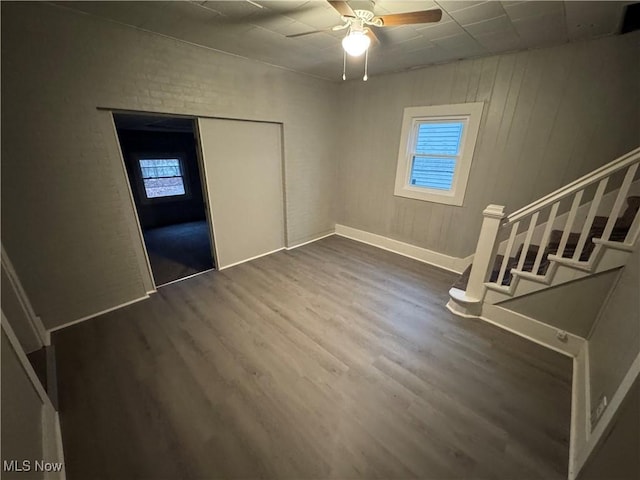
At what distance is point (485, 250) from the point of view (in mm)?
Answer: 2354

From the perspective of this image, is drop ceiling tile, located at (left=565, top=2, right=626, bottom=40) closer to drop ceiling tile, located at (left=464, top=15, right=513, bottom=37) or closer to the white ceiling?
the white ceiling

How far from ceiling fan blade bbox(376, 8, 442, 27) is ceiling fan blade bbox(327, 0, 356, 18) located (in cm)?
21

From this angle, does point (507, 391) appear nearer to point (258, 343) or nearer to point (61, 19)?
point (258, 343)

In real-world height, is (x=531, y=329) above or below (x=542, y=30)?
below

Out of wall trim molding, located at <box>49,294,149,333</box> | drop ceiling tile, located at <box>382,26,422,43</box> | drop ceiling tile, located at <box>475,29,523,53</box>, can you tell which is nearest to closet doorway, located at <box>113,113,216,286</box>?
wall trim molding, located at <box>49,294,149,333</box>

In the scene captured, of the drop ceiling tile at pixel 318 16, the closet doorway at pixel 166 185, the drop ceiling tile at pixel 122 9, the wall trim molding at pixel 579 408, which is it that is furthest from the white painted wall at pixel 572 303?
the closet doorway at pixel 166 185

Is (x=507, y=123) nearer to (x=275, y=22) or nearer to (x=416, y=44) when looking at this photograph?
(x=416, y=44)

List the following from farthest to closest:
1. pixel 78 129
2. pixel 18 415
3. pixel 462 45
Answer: pixel 462 45, pixel 78 129, pixel 18 415

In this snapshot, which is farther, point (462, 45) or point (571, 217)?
point (462, 45)

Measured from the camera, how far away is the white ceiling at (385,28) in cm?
186

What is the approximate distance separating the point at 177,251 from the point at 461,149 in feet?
15.4

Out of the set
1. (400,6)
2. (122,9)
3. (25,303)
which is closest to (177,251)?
(25,303)

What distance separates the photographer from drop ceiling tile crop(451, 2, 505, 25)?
185 centimetres

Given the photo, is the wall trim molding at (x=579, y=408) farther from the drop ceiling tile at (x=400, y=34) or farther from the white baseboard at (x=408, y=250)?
the drop ceiling tile at (x=400, y=34)
